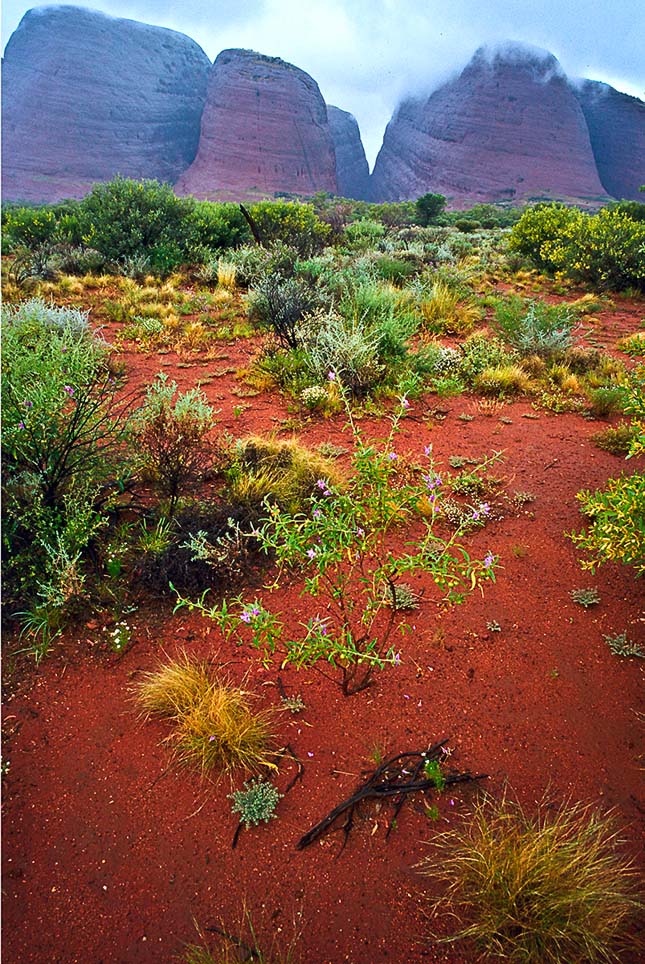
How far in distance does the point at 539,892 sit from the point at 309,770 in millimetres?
932

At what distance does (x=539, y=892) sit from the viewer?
1.62m

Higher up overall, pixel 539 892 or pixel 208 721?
pixel 539 892

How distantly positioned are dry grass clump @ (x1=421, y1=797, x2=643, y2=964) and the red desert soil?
106mm

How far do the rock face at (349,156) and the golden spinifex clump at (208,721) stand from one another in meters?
103

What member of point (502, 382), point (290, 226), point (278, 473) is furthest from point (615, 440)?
point (290, 226)

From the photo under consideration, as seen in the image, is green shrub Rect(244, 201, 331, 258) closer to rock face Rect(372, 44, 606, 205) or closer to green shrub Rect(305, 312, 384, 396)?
green shrub Rect(305, 312, 384, 396)

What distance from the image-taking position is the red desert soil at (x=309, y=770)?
5.68ft

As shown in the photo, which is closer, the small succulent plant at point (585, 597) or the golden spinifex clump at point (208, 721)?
the golden spinifex clump at point (208, 721)

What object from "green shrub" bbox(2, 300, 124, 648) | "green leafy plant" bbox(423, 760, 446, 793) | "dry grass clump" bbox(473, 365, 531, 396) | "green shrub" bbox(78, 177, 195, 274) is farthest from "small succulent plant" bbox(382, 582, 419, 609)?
"green shrub" bbox(78, 177, 195, 274)

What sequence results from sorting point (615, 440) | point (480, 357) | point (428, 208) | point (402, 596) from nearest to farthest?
1. point (402, 596)
2. point (615, 440)
3. point (480, 357)
4. point (428, 208)

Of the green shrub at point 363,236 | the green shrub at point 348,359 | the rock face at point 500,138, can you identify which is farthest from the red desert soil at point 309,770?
the rock face at point 500,138

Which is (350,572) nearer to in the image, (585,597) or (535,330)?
(585,597)

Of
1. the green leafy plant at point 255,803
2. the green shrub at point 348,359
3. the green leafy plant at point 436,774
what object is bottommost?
the green leafy plant at point 255,803

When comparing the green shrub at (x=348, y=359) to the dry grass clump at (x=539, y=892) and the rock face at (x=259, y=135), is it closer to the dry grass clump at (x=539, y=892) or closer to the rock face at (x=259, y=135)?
the dry grass clump at (x=539, y=892)
